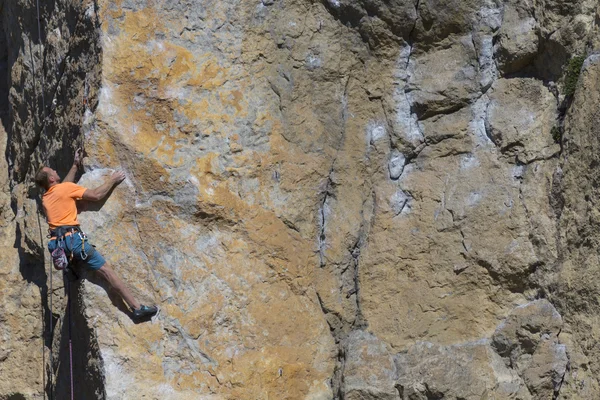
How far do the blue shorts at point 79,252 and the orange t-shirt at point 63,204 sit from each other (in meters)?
0.13

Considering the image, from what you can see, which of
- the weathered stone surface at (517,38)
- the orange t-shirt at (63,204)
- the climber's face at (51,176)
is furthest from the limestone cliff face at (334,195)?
the climber's face at (51,176)

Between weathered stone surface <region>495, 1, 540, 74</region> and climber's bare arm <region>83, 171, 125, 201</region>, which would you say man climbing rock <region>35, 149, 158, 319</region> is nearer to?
climber's bare arm <region>83, 171, 125, 201</region>

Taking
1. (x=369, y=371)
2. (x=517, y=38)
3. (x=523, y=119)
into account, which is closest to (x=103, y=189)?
(x=369, y=371)

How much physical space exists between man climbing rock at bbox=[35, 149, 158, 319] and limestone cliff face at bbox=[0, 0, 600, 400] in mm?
109

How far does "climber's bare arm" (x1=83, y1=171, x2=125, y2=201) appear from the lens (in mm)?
6543

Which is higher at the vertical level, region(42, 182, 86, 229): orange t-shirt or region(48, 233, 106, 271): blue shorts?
region(42, 182, 86, 229): orange t-shirt

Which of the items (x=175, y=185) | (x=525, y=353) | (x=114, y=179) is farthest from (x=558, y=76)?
(x=114, y=179)

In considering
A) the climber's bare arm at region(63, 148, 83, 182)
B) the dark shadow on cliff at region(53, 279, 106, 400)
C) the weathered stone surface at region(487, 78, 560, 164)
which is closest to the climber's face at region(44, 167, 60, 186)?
the climber's bare arm at region(63, 148, 83, 182)

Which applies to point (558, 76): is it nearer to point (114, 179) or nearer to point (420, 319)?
point (420, 319)

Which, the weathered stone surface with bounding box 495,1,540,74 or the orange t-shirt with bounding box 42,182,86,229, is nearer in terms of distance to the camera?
the orange t-shirt with bounding box 42,182,86,229

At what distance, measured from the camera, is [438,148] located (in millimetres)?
7070

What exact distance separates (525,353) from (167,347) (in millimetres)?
2644

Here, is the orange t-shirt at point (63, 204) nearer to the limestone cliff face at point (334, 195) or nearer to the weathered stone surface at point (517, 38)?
the limestone cliff face at point (334, 195)

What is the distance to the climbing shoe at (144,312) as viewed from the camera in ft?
21.4
